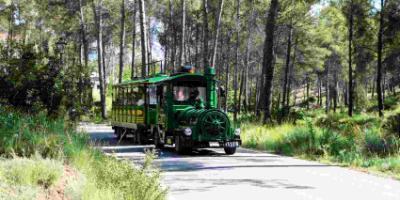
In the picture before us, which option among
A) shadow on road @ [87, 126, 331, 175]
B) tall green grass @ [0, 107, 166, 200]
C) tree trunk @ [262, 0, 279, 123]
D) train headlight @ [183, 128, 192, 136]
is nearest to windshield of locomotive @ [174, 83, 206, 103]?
shadow on road @ [87, 126, 331, 175]

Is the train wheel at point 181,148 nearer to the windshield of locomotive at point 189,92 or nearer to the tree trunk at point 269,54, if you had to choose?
the windshield of locomotive at point 189,92

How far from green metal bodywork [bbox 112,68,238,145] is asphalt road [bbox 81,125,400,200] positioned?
1426 mm

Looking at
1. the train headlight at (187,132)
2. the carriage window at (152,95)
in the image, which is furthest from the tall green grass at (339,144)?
the carriage window at (152,95)

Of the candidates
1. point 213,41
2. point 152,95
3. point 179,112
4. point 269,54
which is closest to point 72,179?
point 179,112

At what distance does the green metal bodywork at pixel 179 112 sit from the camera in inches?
724

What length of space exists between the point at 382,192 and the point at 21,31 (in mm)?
65433

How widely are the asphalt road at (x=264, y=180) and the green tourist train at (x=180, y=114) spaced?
1211mm

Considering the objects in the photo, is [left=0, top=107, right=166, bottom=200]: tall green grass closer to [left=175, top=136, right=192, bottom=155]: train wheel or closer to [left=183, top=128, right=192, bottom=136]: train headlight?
[left=183, top=128, right=192, bottom=136]: train headlight

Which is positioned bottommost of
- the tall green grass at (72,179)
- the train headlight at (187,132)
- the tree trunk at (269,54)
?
the tall green grass at (72,179)

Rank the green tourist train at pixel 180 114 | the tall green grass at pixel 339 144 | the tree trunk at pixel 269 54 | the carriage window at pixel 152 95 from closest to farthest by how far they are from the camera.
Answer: the tall green grass at pixel 339 144
the green tourist train at pixel 180 114
the carriage window at pixel 152 95
the tree trunk at pixel 269 54

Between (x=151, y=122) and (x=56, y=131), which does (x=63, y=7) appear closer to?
(x=151, y=122)

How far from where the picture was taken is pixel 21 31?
231ft

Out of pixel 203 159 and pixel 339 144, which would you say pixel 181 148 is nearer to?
pixel 203 159

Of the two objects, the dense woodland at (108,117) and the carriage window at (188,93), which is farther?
the carriage window at (188,93)
